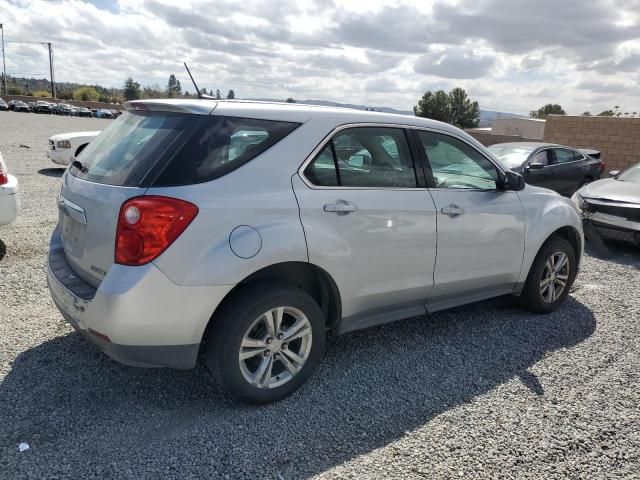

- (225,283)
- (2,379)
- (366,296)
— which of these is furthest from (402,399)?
(2,379)

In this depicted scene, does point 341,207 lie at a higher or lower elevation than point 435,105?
lower

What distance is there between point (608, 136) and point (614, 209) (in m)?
12.2

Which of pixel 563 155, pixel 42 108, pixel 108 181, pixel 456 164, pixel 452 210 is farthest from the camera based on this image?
pixel 42 108

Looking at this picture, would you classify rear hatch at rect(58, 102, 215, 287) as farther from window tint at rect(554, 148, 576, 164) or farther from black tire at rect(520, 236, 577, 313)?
window tint at rect(554, 148, 576, 164)

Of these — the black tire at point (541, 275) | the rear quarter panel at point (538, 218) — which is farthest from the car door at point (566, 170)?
the rear quarter panel at point (538, 218)

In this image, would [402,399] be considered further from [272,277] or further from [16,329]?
[16,329]

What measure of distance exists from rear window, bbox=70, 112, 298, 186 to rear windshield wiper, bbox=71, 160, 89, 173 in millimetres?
20

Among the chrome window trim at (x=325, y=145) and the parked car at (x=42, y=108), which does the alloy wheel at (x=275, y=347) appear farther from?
the parked car at (x=42, y=108)

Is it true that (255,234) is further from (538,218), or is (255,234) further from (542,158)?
(542,158)

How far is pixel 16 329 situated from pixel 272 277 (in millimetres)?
2188

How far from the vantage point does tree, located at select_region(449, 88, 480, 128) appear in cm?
5725

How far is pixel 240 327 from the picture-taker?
295 cm

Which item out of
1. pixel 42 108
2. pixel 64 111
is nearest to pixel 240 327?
pixel 64 111

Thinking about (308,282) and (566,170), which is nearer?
(308,282)
